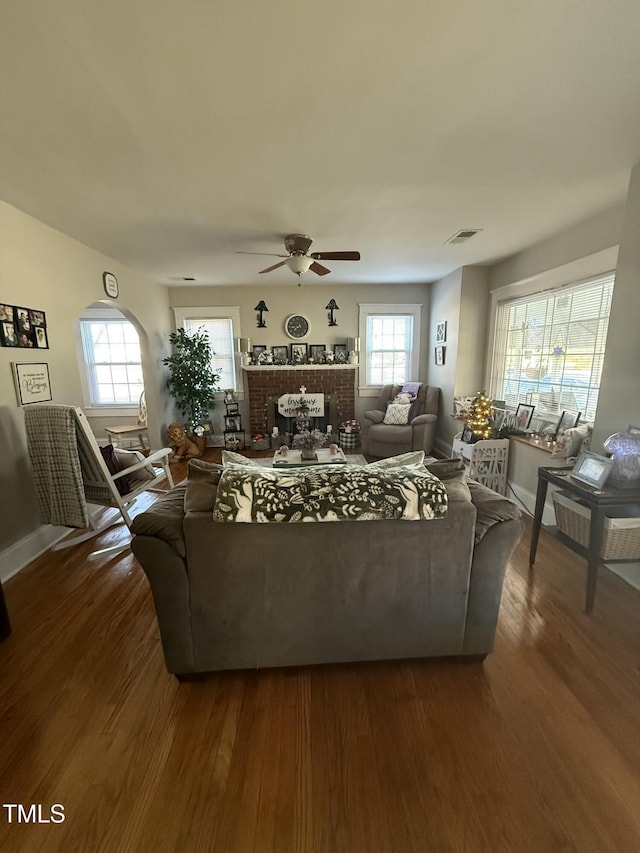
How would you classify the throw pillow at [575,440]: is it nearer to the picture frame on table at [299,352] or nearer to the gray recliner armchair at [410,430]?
the gray recliner armchair at [410,430]

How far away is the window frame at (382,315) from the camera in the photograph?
5.38 meters

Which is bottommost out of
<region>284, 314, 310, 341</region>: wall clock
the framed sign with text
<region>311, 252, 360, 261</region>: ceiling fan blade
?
the framed sign with text

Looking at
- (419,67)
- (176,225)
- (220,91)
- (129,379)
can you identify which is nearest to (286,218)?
(176,225)

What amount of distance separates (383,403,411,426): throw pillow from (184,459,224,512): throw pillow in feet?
11.6

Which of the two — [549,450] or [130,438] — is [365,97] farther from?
[130,438]

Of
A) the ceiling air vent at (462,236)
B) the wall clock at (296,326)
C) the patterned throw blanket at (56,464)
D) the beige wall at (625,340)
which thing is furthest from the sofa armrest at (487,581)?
the wall clock at (296,326)

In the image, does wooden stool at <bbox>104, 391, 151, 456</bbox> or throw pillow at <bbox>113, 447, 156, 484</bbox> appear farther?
wooden stool at <bbox>104, 391, 151, 456</bbox>

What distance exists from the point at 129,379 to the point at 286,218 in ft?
13.2

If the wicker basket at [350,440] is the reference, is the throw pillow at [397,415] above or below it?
above

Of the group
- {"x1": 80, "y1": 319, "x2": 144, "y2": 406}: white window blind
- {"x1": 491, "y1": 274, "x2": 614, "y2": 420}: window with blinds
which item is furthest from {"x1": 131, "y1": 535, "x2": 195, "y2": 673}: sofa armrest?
{"x1": 80, "y1": 319, "x2": 144, "y2": 406}: white window blind

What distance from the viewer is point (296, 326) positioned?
5.41 m

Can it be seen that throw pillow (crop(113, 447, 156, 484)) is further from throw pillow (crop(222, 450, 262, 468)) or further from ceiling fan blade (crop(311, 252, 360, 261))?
ceiling fan blade (crop(311, 252, 360, 261))

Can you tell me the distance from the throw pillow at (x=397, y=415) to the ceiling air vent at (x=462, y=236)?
83.9 inches

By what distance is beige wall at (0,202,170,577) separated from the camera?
2.34 meters
